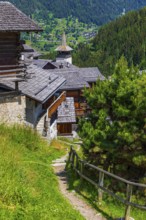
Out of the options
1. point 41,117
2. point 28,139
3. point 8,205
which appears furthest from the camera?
point 41,117

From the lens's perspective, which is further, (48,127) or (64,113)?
(64,113)

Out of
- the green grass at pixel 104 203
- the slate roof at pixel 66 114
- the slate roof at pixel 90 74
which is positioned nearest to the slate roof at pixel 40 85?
the green grass at pixel 104 203

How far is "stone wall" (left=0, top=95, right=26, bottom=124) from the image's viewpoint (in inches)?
838

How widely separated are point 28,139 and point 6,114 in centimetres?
338

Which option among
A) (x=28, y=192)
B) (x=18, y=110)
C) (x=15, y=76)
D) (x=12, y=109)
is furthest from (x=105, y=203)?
(x=15, y=76)

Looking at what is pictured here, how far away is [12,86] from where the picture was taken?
73.5 ft

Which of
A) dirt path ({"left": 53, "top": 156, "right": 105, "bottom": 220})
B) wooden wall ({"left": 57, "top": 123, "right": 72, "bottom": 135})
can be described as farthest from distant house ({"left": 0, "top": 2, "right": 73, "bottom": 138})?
wooden wall ({"left": 57, "top": 123, "right": 72, "bottom": 135})

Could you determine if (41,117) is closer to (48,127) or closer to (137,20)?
(48,127)

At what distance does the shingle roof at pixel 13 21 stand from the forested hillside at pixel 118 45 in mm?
Result: 133521

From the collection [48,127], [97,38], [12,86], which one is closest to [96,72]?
[48,127]

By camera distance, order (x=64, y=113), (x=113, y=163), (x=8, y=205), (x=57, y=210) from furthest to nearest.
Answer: (x=64, y=113), (x=113, y=163), (x=57, y=210), (x=8, y=205)

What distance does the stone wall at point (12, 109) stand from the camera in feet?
69.9

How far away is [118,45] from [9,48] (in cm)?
16191

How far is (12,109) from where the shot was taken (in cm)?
2173
